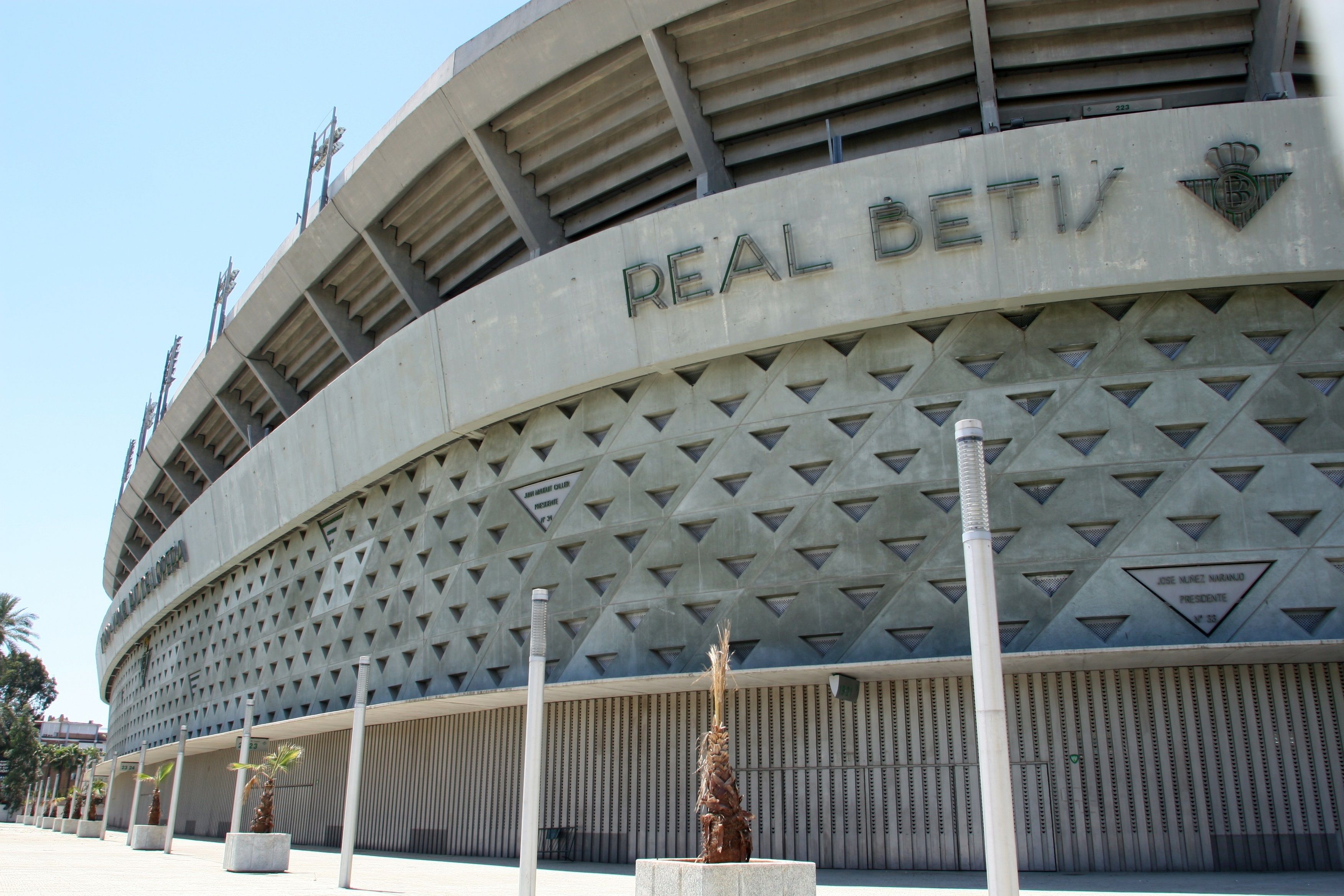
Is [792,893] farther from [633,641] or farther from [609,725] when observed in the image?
[609,725]

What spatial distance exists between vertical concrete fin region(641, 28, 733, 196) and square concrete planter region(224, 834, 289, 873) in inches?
532

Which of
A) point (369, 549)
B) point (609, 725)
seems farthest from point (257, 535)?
point (609, 725)

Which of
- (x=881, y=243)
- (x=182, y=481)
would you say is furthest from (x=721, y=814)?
(x=182, y=481)

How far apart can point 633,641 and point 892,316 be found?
6997 mm

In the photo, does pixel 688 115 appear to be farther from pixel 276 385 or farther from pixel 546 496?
pixel 276 385

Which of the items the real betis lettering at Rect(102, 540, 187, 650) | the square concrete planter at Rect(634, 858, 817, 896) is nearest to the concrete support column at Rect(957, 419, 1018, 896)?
the square concrete planter at Rect(634, 858, 817, 896)

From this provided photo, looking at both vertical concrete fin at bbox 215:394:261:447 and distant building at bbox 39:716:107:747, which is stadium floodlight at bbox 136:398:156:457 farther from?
distant building at bbox 39:716:107:747

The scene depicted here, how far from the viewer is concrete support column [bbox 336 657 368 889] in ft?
44.1

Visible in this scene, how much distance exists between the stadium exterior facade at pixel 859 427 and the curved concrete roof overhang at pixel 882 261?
6 centimetres

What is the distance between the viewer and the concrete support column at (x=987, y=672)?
5836 millimetres

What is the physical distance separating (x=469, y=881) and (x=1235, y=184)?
48.4 feet

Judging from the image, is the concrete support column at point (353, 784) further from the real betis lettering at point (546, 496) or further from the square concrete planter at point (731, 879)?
the square concrete planter at point (731, 879)

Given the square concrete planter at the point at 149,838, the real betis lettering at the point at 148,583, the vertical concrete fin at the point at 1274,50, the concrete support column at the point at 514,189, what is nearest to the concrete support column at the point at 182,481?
the real betis lettering at the point at 148,583

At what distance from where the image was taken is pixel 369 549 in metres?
24.1
